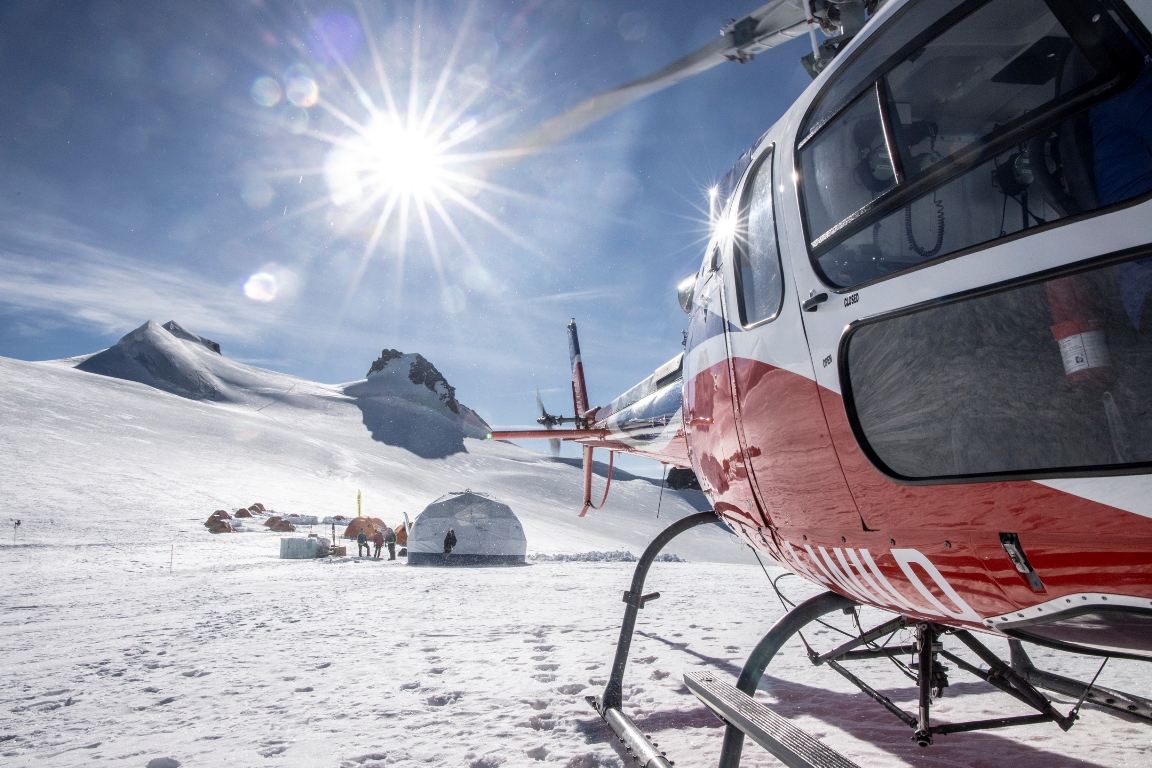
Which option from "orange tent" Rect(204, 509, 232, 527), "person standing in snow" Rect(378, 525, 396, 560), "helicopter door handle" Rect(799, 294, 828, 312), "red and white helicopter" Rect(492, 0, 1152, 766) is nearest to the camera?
"red and white helicopter" Rect(492, 0, 1152, 766)

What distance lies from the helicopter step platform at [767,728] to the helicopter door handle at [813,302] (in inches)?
57.5

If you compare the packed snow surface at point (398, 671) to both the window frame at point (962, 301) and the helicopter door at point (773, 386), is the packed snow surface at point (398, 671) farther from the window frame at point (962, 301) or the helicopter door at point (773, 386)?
the window frame at point (962, 301)

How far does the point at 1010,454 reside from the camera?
1699mm

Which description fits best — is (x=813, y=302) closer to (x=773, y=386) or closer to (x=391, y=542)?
(x=773, y=386)

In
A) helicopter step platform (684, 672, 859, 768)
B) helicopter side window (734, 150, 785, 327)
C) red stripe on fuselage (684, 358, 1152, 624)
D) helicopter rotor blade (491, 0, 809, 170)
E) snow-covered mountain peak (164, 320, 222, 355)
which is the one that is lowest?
helicopter step platform (684, 672, 859, 768)

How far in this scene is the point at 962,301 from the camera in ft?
4.65

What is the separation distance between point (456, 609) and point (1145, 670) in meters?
8.23

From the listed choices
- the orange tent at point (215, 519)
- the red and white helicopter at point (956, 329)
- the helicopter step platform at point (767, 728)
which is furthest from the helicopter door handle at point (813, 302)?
the orange tent at point (215, 519)

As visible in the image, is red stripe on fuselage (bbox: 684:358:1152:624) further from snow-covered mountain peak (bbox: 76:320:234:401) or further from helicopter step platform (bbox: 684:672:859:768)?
snow-covered mountain peak (bbox: 76:320:234:401)

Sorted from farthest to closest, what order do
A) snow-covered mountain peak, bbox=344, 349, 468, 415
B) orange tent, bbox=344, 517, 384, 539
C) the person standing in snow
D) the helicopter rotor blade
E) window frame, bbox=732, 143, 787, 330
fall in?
snow-covered mountain peak, bbox=344, 349, 468, 415, orange tent, bbox=344, 517, 384, 539, the person standing in snow, the helicopter rotor blade, window frame, bbox=732, 143, 787, 330

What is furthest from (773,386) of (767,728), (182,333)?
(182,333)

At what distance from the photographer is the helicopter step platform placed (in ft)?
6.11

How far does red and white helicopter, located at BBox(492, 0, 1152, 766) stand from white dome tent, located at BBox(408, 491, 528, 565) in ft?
62.9

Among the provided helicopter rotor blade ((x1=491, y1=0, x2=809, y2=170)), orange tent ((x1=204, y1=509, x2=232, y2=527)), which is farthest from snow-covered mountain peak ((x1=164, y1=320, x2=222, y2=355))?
helicopter rotor blade ((x1=491, y1=0, x2=809, y2=170))
